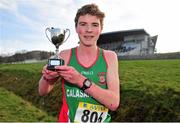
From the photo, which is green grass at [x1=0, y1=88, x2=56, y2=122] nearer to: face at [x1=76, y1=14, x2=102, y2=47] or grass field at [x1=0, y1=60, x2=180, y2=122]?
grass field at [x1=0, y1=60, x2=180, y2=122]

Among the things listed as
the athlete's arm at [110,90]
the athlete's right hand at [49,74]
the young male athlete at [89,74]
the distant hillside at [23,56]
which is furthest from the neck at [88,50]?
the distant hillside at [23,56]

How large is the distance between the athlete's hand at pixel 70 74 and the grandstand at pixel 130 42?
126 ft

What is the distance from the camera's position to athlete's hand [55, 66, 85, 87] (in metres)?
3.36

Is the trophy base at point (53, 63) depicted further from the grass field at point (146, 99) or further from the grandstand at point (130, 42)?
the grandstand at point (130, 42)

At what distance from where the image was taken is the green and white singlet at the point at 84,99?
12.3ft

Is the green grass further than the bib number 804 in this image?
Yes

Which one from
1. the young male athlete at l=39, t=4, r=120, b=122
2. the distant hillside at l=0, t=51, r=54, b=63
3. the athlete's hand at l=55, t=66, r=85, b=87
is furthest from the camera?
the distant hillside at l=0, t=51, r=54, b=63

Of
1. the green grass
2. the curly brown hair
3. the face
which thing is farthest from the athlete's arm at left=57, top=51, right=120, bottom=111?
the green grass

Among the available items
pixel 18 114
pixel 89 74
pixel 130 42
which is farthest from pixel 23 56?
pixel 89 74

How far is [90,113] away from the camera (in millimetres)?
3842

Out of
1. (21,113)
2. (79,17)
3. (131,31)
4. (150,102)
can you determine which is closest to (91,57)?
(79,17)

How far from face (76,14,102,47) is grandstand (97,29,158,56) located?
38135 mm

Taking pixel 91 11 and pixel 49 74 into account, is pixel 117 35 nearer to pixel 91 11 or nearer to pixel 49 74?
pixel 91 11

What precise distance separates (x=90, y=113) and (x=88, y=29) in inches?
31.8
